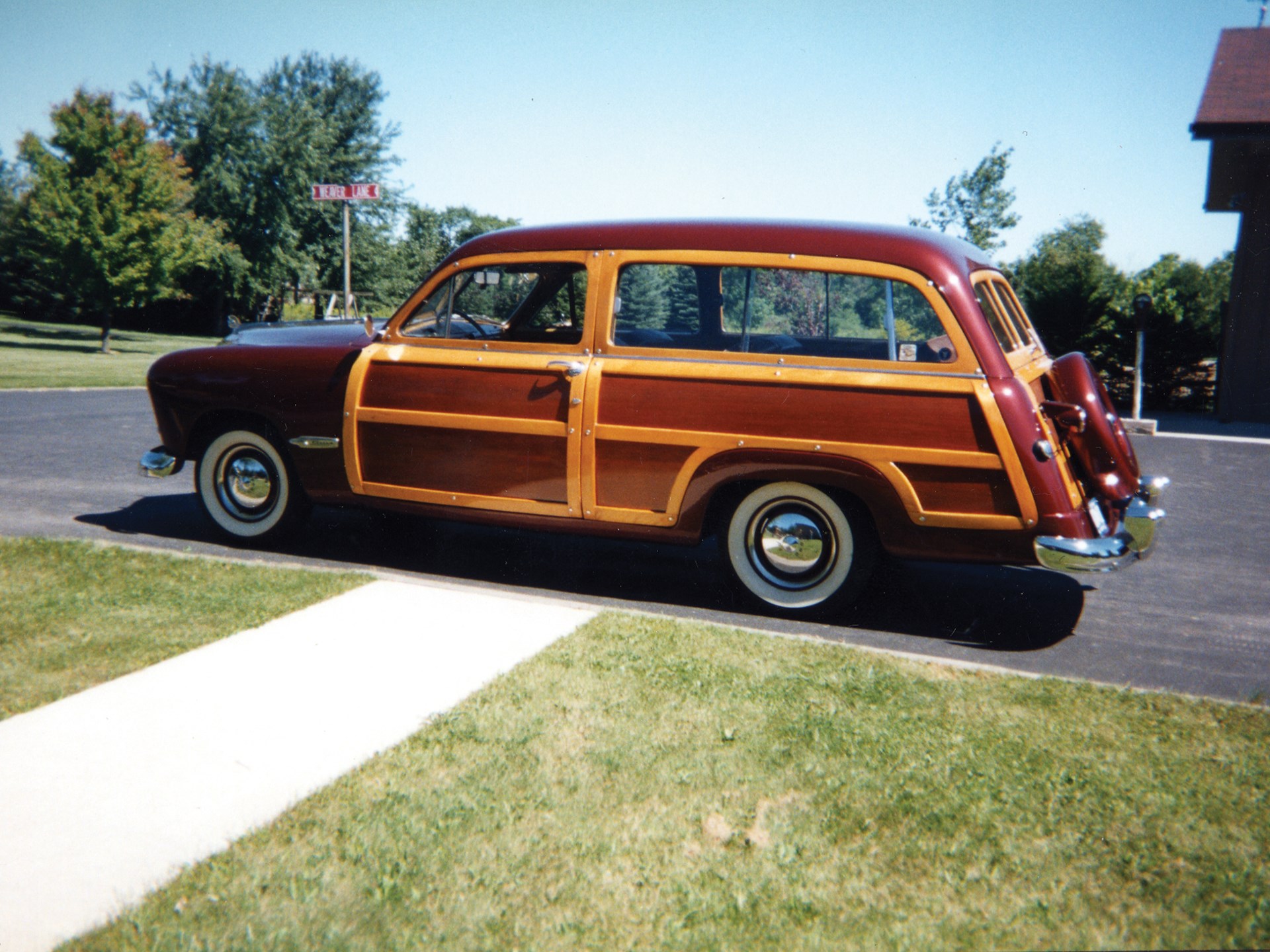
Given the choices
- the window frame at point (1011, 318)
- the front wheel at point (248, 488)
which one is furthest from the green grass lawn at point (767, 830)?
the front wheel at point (248, 488)

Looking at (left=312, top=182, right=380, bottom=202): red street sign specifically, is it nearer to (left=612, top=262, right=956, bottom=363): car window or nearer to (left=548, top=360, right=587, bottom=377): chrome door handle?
(left=548, top=360, right=587, bottom=377): chrome door handle

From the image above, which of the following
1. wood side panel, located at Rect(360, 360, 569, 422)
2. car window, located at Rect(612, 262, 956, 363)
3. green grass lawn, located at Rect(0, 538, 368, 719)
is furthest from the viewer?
wood side panel, located at Rect(360, 360, 569, 422)

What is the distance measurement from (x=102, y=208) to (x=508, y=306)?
28360 millimetres

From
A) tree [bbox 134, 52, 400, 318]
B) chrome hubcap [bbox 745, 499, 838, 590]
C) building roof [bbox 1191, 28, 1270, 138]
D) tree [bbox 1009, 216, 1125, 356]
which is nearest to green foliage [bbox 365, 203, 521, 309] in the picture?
tree [bbox 134, 52, 400, 318]

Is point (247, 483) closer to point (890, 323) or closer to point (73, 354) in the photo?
point (890, 323)

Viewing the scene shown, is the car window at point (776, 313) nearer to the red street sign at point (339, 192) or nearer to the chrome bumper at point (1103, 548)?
the chrome bumper at point (1103, 548)

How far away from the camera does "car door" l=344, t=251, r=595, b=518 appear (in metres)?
5.54

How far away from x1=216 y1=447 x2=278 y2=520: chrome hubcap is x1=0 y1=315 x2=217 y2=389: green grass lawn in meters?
10.6

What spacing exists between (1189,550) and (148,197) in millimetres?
30312

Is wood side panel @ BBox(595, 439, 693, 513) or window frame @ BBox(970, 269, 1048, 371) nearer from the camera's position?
window frame @ BBox(970, 269, 1048, 371)

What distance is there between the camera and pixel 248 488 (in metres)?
6.48

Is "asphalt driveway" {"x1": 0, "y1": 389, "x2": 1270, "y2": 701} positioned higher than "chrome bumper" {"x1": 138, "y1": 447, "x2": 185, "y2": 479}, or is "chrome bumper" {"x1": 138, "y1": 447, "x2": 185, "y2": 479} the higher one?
A: "chrome bumper" {"x1": 138, "y1": 447, "x2": 185, "y2": 479}

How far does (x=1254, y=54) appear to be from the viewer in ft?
58.0

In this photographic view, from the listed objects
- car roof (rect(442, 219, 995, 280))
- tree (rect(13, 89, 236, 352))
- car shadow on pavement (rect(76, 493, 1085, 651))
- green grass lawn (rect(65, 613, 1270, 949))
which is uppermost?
tree (rect(13, 89, 236, 352))
